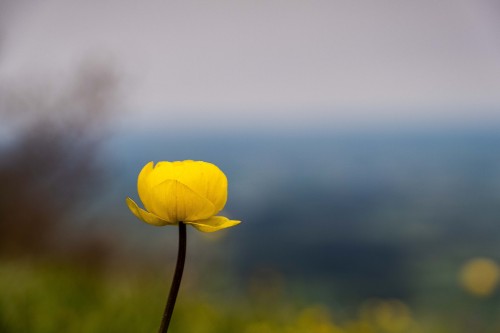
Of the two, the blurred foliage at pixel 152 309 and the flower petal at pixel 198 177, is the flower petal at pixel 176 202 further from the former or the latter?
the blurred foliage at pixel 152 309

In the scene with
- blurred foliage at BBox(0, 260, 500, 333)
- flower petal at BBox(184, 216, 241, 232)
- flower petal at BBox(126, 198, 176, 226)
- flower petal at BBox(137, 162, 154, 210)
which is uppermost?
flower petal at BBox(137, 162, 154, 210)

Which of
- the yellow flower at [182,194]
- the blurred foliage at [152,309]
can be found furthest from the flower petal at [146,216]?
the blurred foliage at [152,309]

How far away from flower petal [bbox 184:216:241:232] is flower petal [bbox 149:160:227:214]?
2cm

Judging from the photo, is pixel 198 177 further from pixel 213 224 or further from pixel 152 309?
pixel 152 309

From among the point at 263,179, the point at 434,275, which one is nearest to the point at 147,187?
the point at 434,275

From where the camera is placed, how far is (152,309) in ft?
4.69

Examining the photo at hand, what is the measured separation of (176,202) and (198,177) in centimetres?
3

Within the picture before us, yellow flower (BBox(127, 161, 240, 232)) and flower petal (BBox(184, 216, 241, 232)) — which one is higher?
yellow flower (BBox(127, 161, 240, 232))

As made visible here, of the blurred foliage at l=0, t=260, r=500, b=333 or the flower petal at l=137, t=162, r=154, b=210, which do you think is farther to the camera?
the blurred foliage at l=0, t=260, r=500, b=333

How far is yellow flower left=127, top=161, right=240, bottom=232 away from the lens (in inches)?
21.8

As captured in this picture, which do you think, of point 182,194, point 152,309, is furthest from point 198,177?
point 152,309

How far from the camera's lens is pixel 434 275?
429cm

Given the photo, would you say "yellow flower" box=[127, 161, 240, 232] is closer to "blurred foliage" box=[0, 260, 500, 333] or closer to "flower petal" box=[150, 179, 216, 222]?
A: "flower petal" box=[150, 179, 216, 222]

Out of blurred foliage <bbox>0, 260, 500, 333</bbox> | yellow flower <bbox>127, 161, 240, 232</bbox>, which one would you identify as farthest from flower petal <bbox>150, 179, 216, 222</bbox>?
blurred foliage <bbox>0, 260, 500, 333</bbox>
